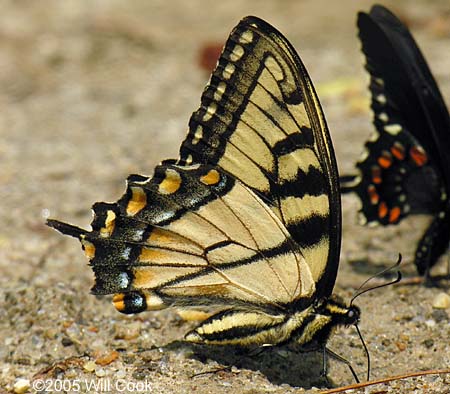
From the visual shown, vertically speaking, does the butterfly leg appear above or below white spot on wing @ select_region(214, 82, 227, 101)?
below

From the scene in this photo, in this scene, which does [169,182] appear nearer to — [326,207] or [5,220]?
[326,207]

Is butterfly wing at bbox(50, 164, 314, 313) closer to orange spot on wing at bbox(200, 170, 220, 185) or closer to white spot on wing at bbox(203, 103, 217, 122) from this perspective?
orange spot on wing at bbox(200, 170, 220, 185)

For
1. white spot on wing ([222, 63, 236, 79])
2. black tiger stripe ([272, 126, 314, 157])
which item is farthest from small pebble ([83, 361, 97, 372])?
white spot on wing ([222, 63, 236, 79])

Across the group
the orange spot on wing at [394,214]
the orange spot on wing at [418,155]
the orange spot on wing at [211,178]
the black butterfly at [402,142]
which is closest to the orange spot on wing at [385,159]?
the black butterfly at [402,142]

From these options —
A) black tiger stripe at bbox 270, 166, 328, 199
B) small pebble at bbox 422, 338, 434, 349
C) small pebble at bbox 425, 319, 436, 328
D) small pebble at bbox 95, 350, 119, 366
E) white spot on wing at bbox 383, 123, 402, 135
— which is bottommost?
small pebble at bbox 422, 338, 434, 349

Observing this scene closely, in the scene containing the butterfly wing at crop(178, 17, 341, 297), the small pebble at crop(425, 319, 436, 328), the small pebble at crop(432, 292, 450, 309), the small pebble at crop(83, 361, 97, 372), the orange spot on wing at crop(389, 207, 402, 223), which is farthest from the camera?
A: the orange spot on wing at crop(389, 207, 402, 223)

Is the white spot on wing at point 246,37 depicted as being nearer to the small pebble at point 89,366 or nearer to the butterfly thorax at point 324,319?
the butterfly thorax at point 324,319

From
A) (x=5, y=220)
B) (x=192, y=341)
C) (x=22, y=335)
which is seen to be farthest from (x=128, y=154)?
(x=192, y=341)
